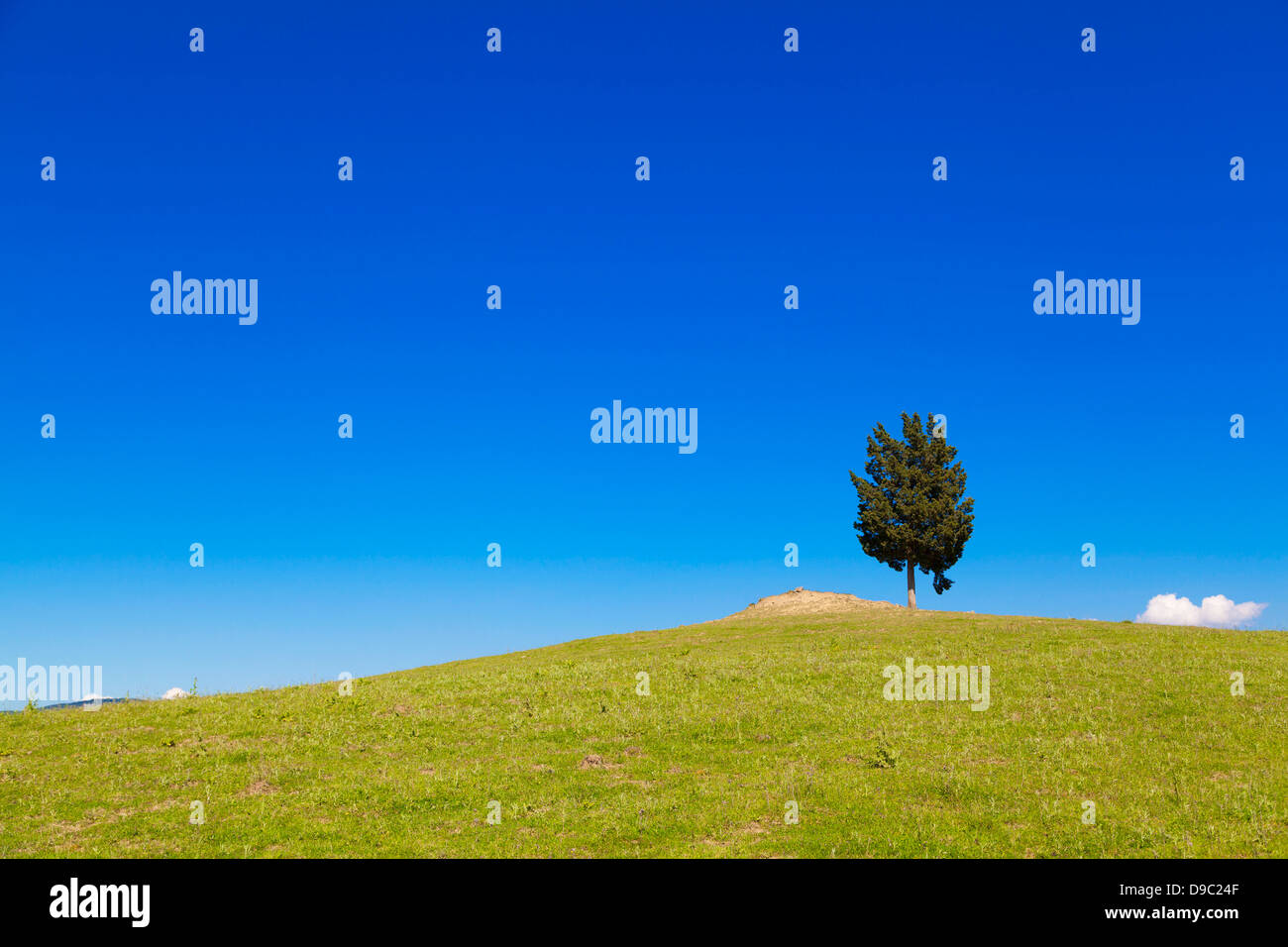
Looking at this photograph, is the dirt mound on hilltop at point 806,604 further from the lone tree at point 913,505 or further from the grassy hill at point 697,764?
the grassy hill at point 697,764

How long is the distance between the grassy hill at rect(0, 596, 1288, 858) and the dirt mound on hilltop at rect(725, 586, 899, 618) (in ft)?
86.4

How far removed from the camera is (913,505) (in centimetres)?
7038

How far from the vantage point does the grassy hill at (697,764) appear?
19.2 metres

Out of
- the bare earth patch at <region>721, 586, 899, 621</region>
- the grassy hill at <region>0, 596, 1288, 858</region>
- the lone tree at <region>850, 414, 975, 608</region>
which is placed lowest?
the grassy hill at <region>0, 596, 1288, 858</region>

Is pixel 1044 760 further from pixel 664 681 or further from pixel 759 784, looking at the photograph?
pixel 664 681

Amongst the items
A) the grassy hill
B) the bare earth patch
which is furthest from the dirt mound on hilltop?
the grassy hill

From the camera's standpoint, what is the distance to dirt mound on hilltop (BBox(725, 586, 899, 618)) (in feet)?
217

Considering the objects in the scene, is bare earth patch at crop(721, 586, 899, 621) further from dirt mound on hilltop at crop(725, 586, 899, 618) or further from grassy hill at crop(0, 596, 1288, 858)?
grassy hill at crop(0, 596, 1288, 858)

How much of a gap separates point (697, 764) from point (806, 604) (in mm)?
46401

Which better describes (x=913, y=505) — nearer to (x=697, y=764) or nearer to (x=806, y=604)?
(x=806, y=604)

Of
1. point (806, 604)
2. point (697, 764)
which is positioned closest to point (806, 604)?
point (806, 604)

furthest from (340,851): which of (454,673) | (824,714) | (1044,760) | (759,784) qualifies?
(454,673)

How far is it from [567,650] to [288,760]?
27191mm
